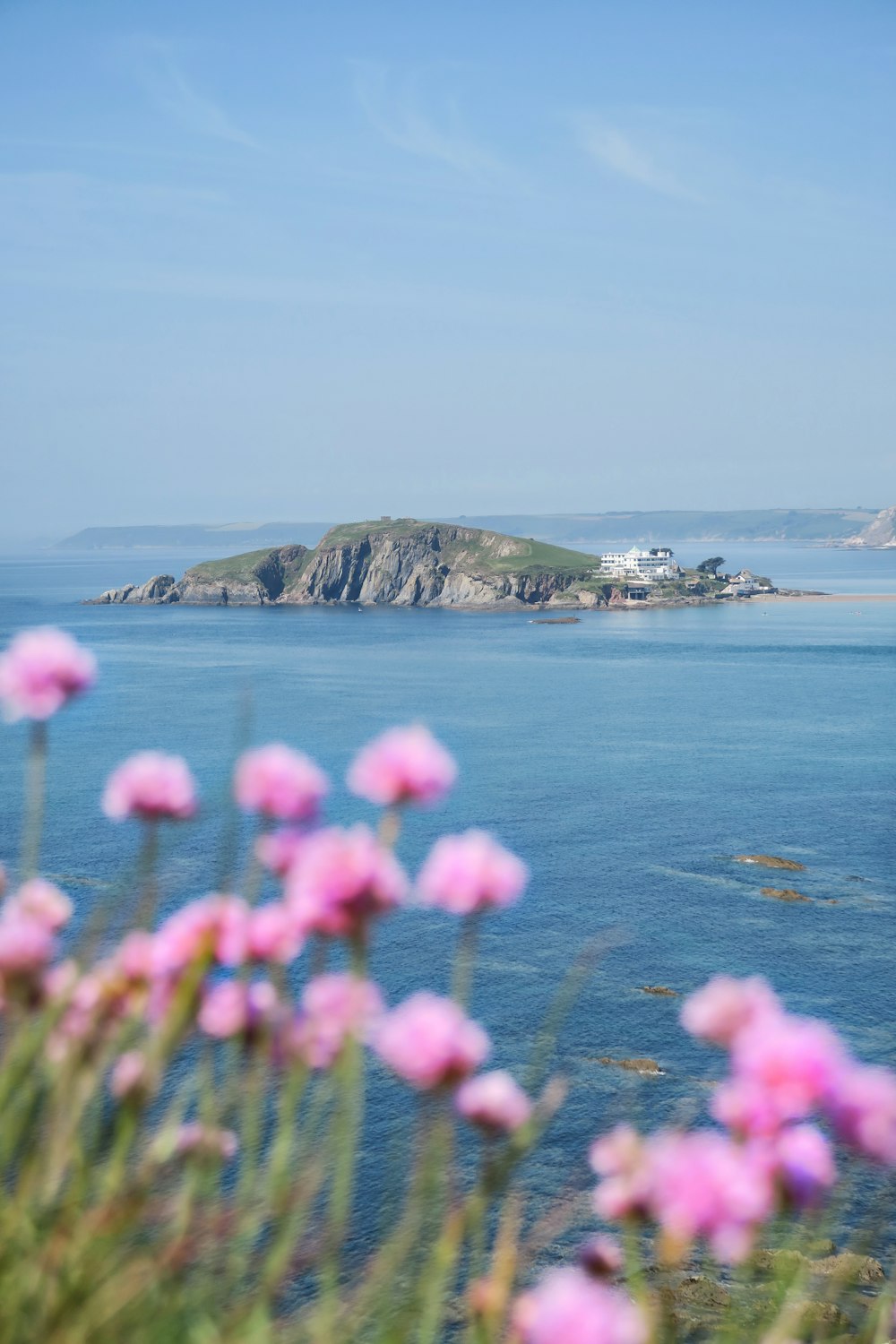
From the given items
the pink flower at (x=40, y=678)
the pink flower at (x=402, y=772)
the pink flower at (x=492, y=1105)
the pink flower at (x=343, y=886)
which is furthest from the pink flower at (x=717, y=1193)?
the pink flower at (x=40, y=678)

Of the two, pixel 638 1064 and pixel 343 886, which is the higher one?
pixel 343 886

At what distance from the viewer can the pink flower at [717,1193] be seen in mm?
2377

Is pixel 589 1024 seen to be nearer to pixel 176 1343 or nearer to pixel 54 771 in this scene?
pixel 176 1343

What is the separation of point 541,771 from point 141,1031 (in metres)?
71.5

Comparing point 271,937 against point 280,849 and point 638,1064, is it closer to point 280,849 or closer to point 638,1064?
point 280,849

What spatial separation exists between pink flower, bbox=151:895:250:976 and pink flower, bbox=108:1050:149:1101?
0.26m

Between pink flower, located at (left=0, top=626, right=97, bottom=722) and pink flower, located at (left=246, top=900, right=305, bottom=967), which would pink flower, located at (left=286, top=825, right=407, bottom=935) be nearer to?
pink flower, located at (left=246, top=900, right=305, bottom=967)

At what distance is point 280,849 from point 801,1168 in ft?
4.63

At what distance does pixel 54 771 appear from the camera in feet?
231

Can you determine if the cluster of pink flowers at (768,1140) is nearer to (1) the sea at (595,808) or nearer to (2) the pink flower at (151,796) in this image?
(1) the sea at (595,808)

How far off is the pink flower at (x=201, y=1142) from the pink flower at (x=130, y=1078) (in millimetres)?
209

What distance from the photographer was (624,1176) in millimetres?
2771

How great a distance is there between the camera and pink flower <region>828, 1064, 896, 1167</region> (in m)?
2.48

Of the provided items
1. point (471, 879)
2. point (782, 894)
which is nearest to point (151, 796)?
point (471, 879)
